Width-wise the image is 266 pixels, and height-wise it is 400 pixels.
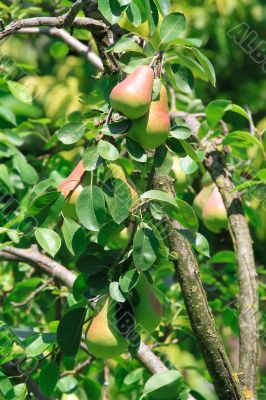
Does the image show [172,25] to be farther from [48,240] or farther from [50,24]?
[48,240]

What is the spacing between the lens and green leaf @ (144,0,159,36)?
85 cm

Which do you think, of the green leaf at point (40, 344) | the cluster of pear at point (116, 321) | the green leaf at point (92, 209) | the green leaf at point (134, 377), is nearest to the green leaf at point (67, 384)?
the green leaf at point (134, 377)

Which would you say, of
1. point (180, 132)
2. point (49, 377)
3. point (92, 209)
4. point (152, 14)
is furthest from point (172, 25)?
point (49, 377)

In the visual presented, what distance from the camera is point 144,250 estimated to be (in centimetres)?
78

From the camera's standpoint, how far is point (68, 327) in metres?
0.85

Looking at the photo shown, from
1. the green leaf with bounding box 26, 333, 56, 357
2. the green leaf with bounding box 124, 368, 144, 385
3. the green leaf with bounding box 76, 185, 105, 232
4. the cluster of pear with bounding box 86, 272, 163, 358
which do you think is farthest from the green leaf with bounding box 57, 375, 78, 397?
the green leaf with bounding box 76, 185, 105, 232

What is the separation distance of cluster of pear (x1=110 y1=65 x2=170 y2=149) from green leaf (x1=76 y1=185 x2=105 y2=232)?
71 millimetres

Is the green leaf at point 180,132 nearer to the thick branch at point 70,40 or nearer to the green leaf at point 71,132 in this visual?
the green leaf at point 71,132

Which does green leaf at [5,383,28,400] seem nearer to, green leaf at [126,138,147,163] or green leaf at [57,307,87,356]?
green leaf at [57,307,87,356]

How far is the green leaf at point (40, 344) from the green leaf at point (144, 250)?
21 centimetres

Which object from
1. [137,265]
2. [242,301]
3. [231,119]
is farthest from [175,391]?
[231,119]

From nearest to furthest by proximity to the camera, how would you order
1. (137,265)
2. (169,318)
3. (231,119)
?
(137,265)
(169,318)
(231,119)

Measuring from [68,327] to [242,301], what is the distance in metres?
0.28

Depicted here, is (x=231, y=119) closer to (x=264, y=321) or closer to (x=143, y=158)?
(x=264, y=321)
